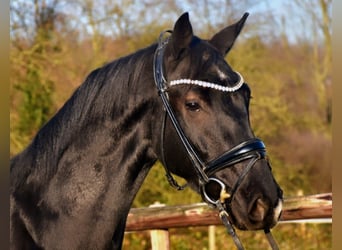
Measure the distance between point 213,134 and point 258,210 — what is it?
33 centimetres

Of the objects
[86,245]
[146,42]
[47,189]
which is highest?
[47,189]

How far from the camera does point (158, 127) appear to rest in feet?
7.83

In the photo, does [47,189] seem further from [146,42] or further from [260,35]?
[260,35]

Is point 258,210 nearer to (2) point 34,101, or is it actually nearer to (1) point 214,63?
(1) point 214,63

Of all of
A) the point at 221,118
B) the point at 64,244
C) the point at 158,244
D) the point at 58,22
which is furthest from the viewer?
the point at 58,22

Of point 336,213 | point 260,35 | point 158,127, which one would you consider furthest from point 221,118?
point 260,35

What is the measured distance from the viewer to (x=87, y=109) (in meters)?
2.49

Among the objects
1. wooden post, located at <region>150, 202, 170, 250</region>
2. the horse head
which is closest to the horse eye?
the horse head

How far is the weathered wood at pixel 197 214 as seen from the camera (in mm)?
4699

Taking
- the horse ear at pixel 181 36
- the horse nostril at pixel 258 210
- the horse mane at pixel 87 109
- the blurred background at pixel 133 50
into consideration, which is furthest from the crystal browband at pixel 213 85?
the blurred background at pixel 133 50

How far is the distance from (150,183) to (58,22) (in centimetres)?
375

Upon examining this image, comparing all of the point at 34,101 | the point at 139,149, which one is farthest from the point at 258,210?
the point at 34,101

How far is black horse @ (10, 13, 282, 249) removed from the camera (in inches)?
84.5

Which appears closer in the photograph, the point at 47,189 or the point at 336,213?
the point at 336,213
